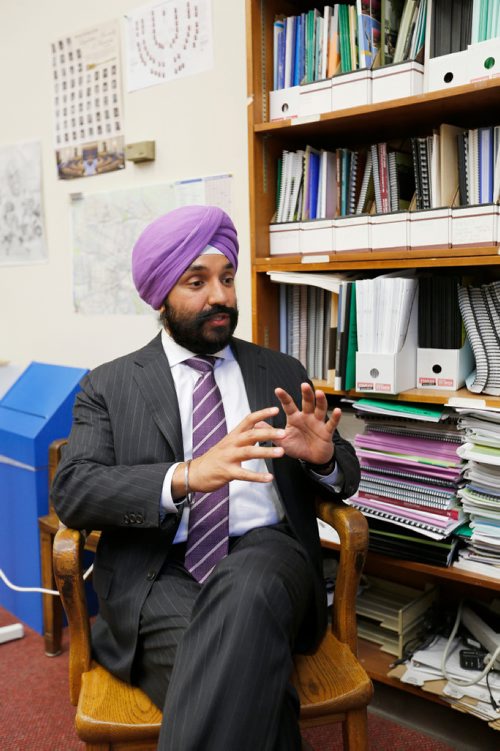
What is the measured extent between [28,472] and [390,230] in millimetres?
1549

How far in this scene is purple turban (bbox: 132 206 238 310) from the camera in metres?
1.60

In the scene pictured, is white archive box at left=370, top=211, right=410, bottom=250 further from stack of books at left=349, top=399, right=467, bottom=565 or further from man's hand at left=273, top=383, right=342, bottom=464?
man's hand at left=273, top=383, right=342, bottom=464

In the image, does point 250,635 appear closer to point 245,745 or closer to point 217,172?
point 245,745

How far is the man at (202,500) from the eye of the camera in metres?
1.17

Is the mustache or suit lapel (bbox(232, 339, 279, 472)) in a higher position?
the mustache

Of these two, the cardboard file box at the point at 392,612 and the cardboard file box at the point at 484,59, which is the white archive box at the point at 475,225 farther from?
the cardboard file box at the point at 392,612

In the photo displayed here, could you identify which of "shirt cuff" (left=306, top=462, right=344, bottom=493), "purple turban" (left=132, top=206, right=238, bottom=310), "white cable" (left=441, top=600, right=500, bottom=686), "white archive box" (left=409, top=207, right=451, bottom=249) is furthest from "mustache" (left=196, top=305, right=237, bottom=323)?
"white cable" (left=441, top=600, right=500, bottom=686)

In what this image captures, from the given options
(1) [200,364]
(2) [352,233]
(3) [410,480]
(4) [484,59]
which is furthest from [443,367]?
(4) [484,59]

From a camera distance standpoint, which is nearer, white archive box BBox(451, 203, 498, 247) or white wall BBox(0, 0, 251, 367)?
white archive box BBox(451, 203, 498, 247)

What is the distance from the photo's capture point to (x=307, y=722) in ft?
4.31

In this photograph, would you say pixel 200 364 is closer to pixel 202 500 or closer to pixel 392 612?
pixel 202 500

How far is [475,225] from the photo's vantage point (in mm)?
1664

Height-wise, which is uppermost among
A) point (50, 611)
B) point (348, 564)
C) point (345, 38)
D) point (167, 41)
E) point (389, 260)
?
point (167, 41)

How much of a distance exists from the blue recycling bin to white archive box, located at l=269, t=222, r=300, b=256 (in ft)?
3.25
